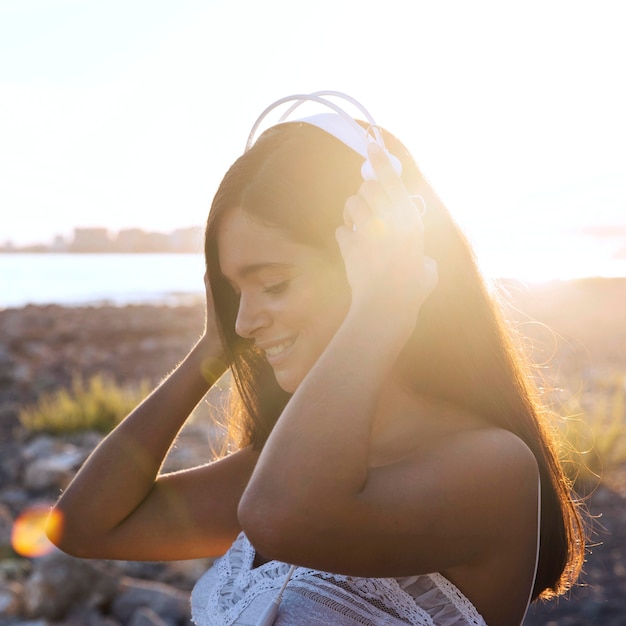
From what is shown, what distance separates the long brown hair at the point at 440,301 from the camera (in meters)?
1.49

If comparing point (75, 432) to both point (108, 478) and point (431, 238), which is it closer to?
point (108, 478)

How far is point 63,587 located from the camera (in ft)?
13.1

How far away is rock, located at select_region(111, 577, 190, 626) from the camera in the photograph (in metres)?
3.98

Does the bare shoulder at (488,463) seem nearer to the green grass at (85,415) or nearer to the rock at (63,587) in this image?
the rock at (63,587)

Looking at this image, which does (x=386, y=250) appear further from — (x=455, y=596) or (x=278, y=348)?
(x=455, y=596)

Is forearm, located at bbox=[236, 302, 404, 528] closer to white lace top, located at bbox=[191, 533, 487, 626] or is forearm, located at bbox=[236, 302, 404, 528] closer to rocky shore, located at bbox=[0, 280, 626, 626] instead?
white lace top, located at bbox=[191, 533, 487, 626]

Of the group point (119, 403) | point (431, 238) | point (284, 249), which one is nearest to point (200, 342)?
point (284, 249)

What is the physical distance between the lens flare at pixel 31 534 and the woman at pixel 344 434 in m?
2.46

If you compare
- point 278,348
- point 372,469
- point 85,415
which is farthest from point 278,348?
point 85,415

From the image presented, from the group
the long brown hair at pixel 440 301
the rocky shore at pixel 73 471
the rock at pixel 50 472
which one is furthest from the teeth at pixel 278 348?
the rock at pixel 50 472

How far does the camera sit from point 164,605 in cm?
404

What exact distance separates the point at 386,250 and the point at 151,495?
38.0 inches

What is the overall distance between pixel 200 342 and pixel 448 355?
2.29 feet

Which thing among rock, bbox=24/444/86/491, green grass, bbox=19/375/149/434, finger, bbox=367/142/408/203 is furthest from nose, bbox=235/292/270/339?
green grass, bbox=19/375/149/434
